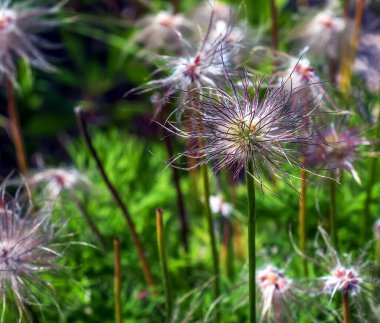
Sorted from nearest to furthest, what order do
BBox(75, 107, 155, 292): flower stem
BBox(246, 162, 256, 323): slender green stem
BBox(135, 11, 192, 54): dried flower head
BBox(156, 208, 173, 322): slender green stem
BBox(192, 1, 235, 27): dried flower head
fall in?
BBox(246, 162, 256, 323): slender green stem < BBox(156, 208, 173, 322): slender green stem < BBox(75, 107, 155, 292): flower stem < BBox(135, 11, 192, 54): dried flower head < BBox(192, 1, 235, 27): dried flower head

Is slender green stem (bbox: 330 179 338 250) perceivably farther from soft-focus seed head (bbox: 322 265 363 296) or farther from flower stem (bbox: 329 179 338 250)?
soft-focus seed head (bbox: 322 265 363 296)

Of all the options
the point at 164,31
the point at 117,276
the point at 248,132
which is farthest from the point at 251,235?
the point at 164,31

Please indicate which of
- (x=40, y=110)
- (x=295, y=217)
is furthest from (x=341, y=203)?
(x=40, y=110)

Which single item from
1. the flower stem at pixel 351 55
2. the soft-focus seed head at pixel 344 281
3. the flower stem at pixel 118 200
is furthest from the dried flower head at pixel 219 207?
the soft-focus seed head at pixel 344 281

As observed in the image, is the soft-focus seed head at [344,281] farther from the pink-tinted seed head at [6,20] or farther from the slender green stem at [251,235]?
the pink-tinted seed head at [6,20]

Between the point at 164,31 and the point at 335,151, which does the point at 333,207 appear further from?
the point at 164,31

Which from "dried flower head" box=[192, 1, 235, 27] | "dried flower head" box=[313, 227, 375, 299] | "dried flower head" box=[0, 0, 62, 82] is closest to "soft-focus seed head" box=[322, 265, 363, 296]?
"dried flower head" box=[313, 227, 375, 299]

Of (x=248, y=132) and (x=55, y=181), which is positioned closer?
(x=248, y=132)
